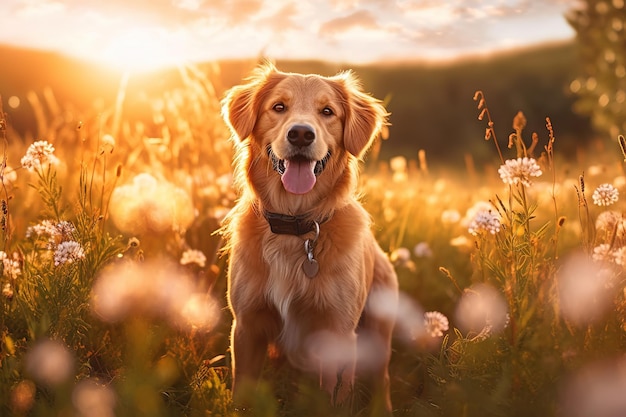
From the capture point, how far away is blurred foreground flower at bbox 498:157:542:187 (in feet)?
8.33

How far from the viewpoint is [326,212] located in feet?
11.4

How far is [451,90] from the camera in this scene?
30.1m

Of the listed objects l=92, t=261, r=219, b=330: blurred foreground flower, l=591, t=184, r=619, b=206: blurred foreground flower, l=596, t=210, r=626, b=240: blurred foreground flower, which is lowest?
l=92, t=261, r=219, b=330: blurred foreground flower

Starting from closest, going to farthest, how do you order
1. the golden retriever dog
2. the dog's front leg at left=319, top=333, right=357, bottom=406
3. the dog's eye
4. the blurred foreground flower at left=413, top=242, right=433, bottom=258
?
the dog's front leg at left=319, top=333, right=357, bottom=406, the golden retriever dog, the dog's eye, the blurred foreground flower at left=413, top=242, right=433, bottom=258

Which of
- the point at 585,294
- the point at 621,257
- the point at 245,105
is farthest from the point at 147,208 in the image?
the point at 621,257

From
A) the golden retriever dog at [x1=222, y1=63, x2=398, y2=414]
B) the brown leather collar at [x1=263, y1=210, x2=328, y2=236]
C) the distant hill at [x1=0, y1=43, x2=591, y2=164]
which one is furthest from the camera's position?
the distant hill at [x1=0, y1=43, x2=591, y2=164]

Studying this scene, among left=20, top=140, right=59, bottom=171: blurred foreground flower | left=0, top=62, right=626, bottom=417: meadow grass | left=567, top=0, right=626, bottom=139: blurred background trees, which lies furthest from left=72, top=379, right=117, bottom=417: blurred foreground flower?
left=567, top=0, right=626, bottom=139: blurred background trees

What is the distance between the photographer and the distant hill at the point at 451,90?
1605 cm

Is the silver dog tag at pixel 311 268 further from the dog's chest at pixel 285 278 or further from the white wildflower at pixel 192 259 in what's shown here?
the white wildflower at pixel 192 259

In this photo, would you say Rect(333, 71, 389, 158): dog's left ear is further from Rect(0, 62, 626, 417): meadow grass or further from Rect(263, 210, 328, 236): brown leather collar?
Rect(0, 62, 626, 417): meadow grass

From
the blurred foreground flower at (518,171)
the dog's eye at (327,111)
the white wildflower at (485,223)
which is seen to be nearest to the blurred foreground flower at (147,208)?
the dog's eye at (327,111)

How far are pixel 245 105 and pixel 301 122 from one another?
55 cm

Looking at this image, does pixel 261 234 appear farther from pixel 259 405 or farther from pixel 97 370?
pixel 259 405

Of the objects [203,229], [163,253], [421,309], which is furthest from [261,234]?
[421,309]
